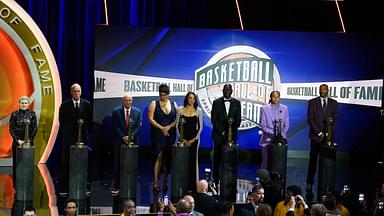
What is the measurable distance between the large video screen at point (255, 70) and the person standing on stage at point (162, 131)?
1.68 metres

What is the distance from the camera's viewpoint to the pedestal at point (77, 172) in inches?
378

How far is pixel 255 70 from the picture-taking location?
497 inches

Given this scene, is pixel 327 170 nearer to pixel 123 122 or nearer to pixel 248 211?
pixel 123 122

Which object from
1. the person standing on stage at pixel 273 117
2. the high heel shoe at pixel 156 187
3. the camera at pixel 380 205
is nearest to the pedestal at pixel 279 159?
the person standing on stage at pixel 273 117

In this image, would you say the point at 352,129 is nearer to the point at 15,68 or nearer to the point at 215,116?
the point at 215,116

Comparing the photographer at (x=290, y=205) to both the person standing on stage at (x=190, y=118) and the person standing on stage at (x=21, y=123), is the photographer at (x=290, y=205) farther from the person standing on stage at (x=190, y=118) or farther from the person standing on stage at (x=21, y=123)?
the person standing on stage at (x=21, y=123)

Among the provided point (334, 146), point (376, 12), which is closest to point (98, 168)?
point (334, 146)

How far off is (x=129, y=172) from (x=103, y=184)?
100cm

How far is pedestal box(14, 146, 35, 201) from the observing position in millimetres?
9312

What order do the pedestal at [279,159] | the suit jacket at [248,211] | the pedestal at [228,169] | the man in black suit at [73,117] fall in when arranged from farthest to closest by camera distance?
the pedestal at [279,159] < the pedestal at [228,169] < the man in black suit at [73,117] < the suit jacket at [248,211]

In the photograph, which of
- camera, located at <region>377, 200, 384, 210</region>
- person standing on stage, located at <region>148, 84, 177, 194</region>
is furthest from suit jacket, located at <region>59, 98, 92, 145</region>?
camera, located at <region>377, 200, 384, 210</region>

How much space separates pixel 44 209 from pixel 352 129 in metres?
5.64

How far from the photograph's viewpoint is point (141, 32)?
40.1 feet

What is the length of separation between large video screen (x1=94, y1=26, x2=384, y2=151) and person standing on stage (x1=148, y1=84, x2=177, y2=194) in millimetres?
1676
